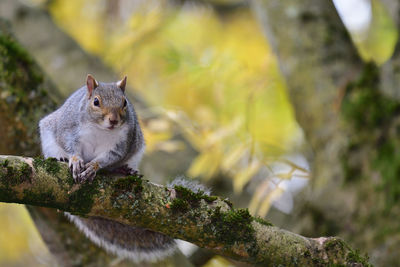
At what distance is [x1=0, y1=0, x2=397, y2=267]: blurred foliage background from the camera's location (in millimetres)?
3691

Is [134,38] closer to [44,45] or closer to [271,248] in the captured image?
[44,45]

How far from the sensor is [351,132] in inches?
132

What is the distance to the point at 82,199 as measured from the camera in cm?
199

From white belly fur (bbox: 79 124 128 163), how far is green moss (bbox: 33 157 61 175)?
0.60m

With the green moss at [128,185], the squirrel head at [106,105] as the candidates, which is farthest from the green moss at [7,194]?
the squirrel head at [106,105]

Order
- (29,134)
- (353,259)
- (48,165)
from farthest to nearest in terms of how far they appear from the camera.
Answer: (29,134)
(353,259)
(48,165)

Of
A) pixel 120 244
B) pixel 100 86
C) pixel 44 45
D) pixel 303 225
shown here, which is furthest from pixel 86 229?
pixel 44 45

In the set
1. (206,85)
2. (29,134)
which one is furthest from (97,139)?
(206,85)

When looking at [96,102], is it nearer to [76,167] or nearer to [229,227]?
[76,167]

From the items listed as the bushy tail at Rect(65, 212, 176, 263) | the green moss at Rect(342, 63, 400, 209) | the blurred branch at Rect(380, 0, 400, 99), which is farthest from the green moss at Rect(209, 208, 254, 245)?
the blurred branch at Rect(380, 0, 400, 99)

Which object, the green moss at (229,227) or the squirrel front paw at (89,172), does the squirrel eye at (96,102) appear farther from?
the green moss at (229,227)

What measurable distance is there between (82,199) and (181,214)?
0.41 meters

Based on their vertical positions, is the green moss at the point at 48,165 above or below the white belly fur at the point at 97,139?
below

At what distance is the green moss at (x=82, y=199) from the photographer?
1.97m
